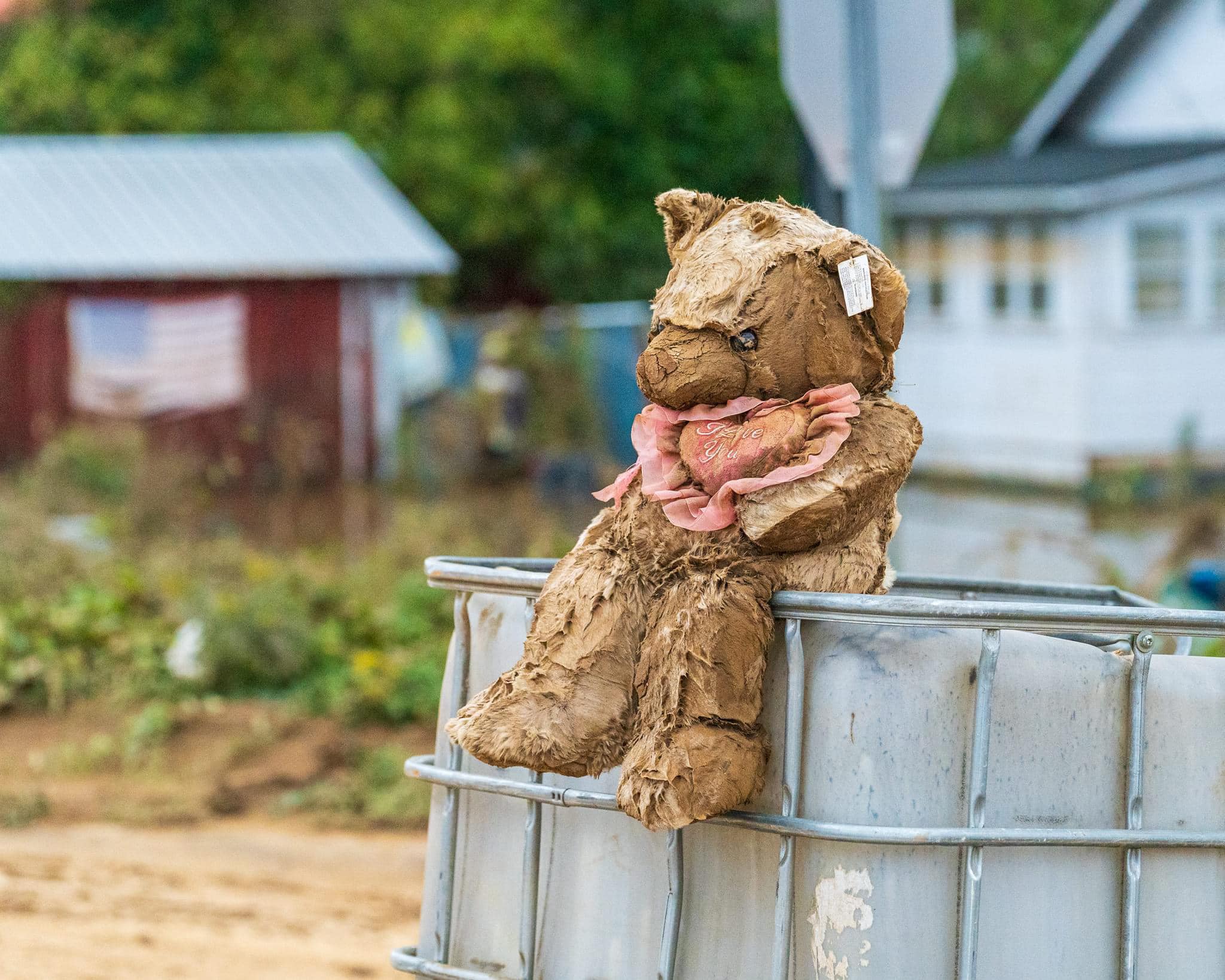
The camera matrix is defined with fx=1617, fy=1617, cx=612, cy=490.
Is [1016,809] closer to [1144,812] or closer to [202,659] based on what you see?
[1144,812]

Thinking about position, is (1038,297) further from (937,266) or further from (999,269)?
(937,266)

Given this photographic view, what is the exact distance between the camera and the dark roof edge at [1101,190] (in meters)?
15.8

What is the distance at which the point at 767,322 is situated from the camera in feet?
8.64

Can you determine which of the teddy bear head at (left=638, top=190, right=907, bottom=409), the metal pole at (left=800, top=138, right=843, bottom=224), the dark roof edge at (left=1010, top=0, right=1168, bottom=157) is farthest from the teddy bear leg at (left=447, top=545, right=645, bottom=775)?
the dark roof edge at (left=1010, top=0, right=1168, bottom=157)

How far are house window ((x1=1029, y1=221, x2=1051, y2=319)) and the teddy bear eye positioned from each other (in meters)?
14.7

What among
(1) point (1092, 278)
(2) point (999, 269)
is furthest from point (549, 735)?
(2) point (999, 269)

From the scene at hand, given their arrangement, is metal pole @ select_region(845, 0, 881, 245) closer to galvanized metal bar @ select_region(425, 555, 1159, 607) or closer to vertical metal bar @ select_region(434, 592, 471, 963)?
galvanized metal bar @ select_region(425, 555, 1159, 607)

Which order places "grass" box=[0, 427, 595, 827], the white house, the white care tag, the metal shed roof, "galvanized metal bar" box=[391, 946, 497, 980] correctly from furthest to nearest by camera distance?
the metal shed roof → the white house → "grass" box=[0, 427, 595, 827] → "galvanized metal bar" box=[391, 946, 497, 980] → the white care tag

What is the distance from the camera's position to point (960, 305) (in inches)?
695

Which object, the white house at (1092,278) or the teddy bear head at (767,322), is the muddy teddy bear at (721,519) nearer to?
the teddy bear head at (767,322)

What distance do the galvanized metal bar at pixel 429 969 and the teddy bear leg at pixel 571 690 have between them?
0.48m

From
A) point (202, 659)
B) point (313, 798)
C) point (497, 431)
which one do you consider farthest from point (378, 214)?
point (313, 798)

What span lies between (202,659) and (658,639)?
18.1ft

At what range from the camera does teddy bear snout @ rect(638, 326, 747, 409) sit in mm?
2623
